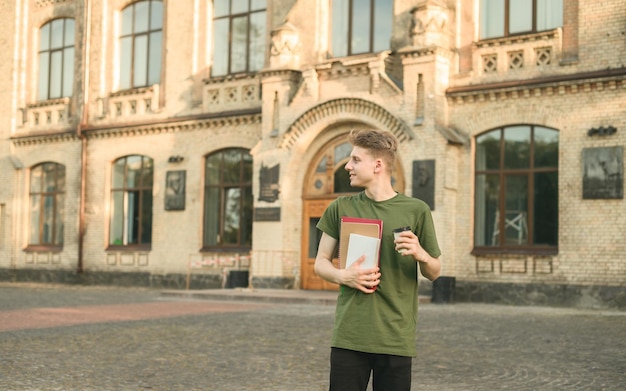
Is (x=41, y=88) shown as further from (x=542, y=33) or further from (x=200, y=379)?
(x=200, y=379)

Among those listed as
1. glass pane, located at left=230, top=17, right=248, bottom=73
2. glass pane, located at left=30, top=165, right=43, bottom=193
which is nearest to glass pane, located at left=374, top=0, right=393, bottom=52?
glass pane, located at left=230, top=17, right=248, bottom=73

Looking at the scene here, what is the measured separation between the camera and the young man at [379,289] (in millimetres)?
4410

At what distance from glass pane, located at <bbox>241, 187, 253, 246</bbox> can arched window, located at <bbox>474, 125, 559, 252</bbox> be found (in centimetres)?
692

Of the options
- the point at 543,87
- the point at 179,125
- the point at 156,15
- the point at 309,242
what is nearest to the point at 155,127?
the point at 179,125

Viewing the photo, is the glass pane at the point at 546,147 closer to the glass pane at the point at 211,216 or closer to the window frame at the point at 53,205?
the glass pane at the point at 211,216

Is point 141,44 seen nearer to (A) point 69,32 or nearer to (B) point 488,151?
(A) point 69,32

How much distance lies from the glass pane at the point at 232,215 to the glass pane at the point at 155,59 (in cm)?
456

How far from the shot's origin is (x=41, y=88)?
101 feet

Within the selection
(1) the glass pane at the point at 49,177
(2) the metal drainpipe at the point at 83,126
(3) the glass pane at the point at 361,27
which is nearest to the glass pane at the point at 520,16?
(3) the glass pane at the point at 361,27

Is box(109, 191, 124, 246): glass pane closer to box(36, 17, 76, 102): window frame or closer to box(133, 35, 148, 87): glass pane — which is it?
box(133, 35, 148, 87): glass pane

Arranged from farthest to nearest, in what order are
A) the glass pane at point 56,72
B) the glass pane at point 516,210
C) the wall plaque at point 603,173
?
the glass pane at point 56,72 < the glass pane at point 516,210 < the wall plaque at point 603,173

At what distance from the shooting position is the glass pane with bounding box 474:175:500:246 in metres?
20.5

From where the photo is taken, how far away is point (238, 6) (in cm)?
2567

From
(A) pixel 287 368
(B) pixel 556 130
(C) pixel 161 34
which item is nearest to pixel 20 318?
(A) pixel 287 368
